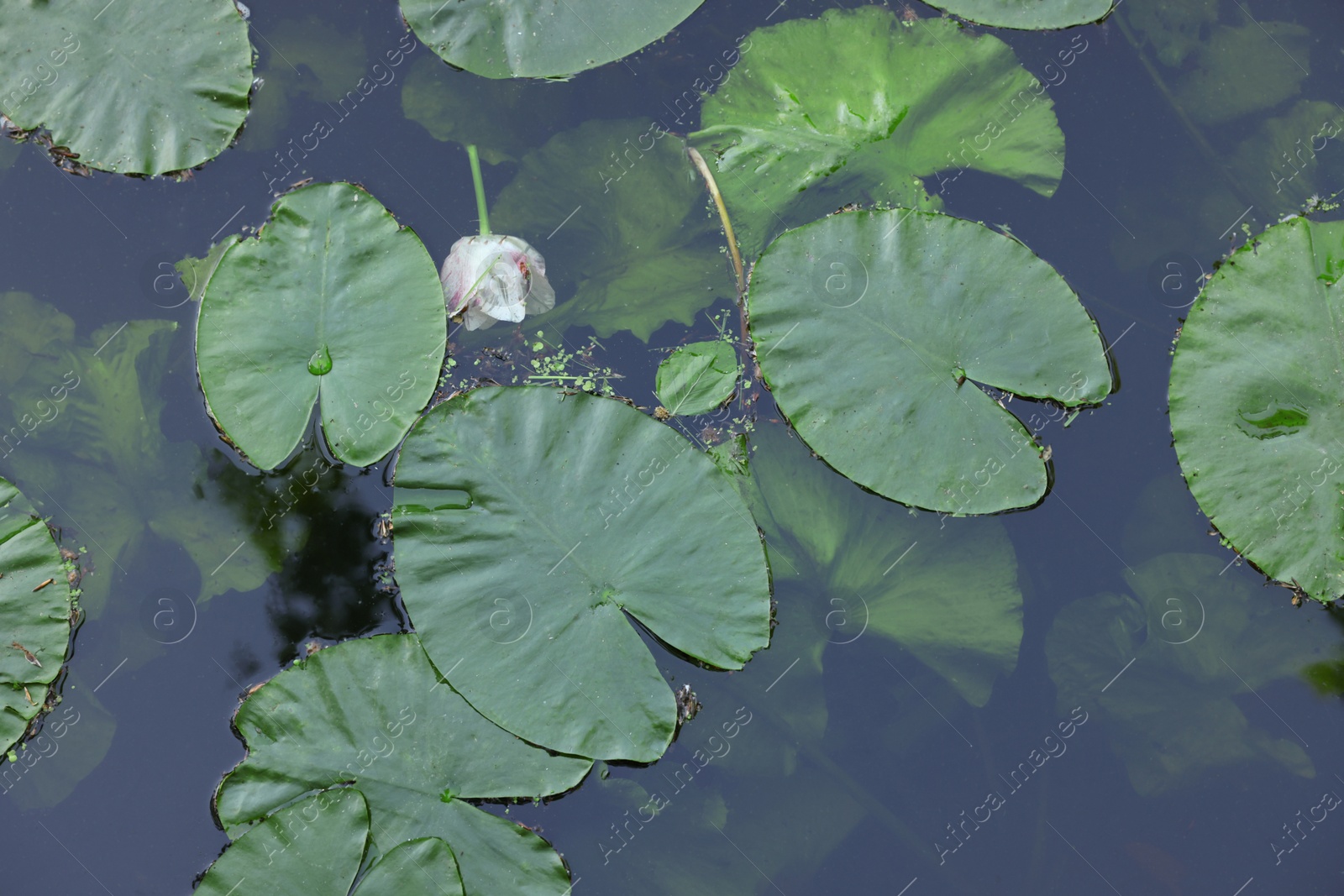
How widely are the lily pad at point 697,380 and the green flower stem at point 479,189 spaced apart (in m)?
0.84

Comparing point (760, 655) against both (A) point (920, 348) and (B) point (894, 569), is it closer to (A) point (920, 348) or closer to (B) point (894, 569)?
(B) point (894, 569)

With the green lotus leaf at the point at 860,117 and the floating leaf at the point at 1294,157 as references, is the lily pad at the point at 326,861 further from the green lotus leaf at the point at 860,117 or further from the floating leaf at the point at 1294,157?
the floating leaf at the point at 1294,157

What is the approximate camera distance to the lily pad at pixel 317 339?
9.34 feet

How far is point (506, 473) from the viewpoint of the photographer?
9.14 feet

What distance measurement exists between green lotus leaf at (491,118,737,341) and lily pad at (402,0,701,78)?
272 millimetres

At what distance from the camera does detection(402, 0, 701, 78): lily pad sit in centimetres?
306

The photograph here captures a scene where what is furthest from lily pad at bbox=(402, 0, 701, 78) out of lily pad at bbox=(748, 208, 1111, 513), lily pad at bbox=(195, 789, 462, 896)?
lily pad at bbox=(195, 789, 462, 896)

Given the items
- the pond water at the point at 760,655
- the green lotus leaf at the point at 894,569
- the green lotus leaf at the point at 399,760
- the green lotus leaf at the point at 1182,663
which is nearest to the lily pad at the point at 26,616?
the pond water at the point at 760,655

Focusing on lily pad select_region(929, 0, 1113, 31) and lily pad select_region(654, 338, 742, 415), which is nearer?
lily pad select_region(654, 338, 742, 415)

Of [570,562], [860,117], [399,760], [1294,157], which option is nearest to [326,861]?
[399,760]

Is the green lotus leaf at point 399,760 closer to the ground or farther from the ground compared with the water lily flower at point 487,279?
closer to the ground

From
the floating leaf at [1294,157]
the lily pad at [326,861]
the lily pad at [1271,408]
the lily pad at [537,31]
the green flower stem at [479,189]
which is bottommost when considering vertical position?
the lily pad at [326,861]

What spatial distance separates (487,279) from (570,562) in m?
1.03

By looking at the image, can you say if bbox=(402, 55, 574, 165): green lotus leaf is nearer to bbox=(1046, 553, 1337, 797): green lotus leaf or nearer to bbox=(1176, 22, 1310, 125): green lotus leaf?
bbox=(1176, 22, 1310, 125): green lotus leaf
